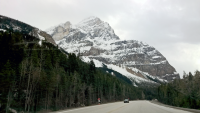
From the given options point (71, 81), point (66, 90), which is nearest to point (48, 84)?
point (66, 90)

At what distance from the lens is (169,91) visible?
95688mm

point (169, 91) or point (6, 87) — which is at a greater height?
point (6, 87)

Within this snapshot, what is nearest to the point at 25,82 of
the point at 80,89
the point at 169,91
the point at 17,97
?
the point at 17,97

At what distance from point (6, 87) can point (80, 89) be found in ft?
94.9

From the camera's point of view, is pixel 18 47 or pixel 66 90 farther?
pixel 66 90

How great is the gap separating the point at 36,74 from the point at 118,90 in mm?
89441

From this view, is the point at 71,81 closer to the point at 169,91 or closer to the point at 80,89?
the point at 80,89

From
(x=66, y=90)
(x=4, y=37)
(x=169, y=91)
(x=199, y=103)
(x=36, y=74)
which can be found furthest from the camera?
(x=169, y=91)

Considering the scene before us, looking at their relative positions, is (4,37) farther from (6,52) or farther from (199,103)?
(199,103)

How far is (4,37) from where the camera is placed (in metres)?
33.8

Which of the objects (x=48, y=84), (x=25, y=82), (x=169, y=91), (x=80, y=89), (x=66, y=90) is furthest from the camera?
(x=169, y=91)

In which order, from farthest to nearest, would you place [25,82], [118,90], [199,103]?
[118,90]
[199,103]
[25,82]

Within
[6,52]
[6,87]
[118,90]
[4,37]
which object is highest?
[4,37]

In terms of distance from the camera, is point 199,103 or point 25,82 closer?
point 25,82
